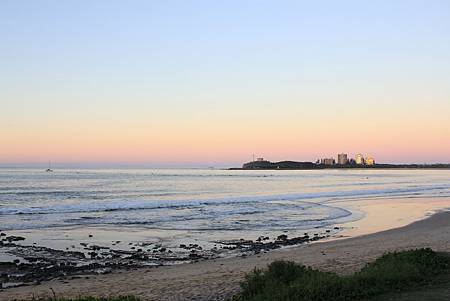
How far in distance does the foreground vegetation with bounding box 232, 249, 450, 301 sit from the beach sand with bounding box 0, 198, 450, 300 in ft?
4.93

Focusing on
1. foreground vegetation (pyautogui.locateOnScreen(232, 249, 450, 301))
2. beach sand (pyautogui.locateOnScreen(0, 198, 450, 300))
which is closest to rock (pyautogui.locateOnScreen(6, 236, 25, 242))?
beach sand (pyautogui.locateOnScreen(0, 198, 450, 300))

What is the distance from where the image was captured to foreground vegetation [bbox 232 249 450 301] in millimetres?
8977

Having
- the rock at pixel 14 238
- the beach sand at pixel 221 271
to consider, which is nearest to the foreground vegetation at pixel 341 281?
the beach sand at pixel 221 271

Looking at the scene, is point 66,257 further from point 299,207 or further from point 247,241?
point 299,207

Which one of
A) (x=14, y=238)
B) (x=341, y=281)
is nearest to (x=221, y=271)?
(x=341, y=281)

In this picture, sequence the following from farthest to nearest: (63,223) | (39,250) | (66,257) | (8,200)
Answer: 1. (8,200)
2. (63,223)
3. (39,250)
4. (66,257)

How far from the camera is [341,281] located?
9.34 meters

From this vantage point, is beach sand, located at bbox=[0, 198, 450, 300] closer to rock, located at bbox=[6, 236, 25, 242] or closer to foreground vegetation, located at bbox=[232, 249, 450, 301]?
foreground vegetation, located at bbox=[232, 249, 450, 301]

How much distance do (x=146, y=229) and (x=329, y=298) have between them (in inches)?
739

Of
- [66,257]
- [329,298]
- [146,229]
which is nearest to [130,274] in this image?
[66,257]

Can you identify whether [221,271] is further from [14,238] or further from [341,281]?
[14,238]

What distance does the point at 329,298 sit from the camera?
349 inches

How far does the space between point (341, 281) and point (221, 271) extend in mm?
5876

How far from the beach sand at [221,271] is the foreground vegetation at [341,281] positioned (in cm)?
150
